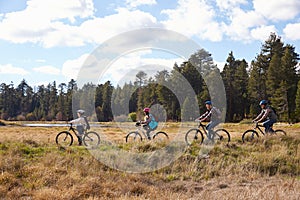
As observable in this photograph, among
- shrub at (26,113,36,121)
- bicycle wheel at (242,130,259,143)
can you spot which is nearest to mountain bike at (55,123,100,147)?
bicycle wheel at (242,130,259,143)

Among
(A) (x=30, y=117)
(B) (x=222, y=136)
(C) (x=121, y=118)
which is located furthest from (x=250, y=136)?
(A) (x=30, y=117)

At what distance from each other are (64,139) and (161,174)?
5.62 meters

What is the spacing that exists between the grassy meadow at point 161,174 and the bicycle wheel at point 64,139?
40 centimetres

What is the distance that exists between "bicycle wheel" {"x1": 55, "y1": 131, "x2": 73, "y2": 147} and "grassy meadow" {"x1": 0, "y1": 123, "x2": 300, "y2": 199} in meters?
0.40

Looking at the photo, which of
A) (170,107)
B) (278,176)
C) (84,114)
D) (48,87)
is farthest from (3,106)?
(278,176)

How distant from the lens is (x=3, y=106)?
105750 mm

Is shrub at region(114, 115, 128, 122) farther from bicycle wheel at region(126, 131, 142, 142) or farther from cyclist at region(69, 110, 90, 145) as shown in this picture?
cyclist at region(69, 110, 90, 145)

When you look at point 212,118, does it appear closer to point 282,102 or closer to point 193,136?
point 193,136

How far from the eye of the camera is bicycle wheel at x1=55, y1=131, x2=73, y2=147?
14.0 m

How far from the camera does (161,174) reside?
10.4 meters

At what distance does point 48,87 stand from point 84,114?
112944 mm

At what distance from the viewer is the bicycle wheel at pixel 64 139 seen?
1398cm

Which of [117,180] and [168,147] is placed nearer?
[117,180]

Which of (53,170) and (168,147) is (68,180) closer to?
(53,170)
